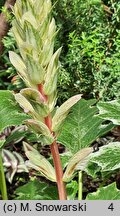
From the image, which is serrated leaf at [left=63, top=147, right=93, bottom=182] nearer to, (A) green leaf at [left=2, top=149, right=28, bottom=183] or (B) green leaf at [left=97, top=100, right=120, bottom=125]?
(B) green leaf at [left=97, top=100, right=120, bottom=125]

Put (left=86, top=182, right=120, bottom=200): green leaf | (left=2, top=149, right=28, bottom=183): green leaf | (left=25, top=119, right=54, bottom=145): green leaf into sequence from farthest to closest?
(left=2, top=149, right=28, bottom=183): green leaf
(left=86, top=182, right=120, bottom=200): green leaf
(left=25, top=119, right=54, bottom=145): green leaf

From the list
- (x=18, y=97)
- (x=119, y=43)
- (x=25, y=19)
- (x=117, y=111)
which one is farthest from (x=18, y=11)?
(x=119, y=43)

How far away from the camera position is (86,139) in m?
1.26

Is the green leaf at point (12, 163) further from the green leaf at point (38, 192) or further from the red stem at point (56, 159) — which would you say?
the red stem at point (56, 159)

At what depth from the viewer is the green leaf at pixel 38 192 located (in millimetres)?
1274

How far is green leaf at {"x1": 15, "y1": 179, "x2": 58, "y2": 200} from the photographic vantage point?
4.18 ft

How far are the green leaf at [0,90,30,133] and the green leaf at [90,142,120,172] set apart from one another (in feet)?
0.69

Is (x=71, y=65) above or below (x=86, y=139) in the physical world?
above

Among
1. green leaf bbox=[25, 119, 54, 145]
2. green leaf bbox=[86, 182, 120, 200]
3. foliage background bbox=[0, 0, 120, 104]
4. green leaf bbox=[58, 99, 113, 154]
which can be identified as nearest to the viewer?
green leaf bbox=[25, 119, 54, 145]

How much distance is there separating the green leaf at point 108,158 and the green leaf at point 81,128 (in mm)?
77

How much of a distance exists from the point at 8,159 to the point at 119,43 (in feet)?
2.08

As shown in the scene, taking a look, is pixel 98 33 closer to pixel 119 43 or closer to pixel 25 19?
pixel 119 43

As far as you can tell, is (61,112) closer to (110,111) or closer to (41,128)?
(41,128)

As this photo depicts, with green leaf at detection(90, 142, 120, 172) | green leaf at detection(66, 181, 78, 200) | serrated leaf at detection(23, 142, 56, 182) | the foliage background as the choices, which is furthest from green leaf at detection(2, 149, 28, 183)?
serrated leaf at detection(23, 142, 56, 182)
